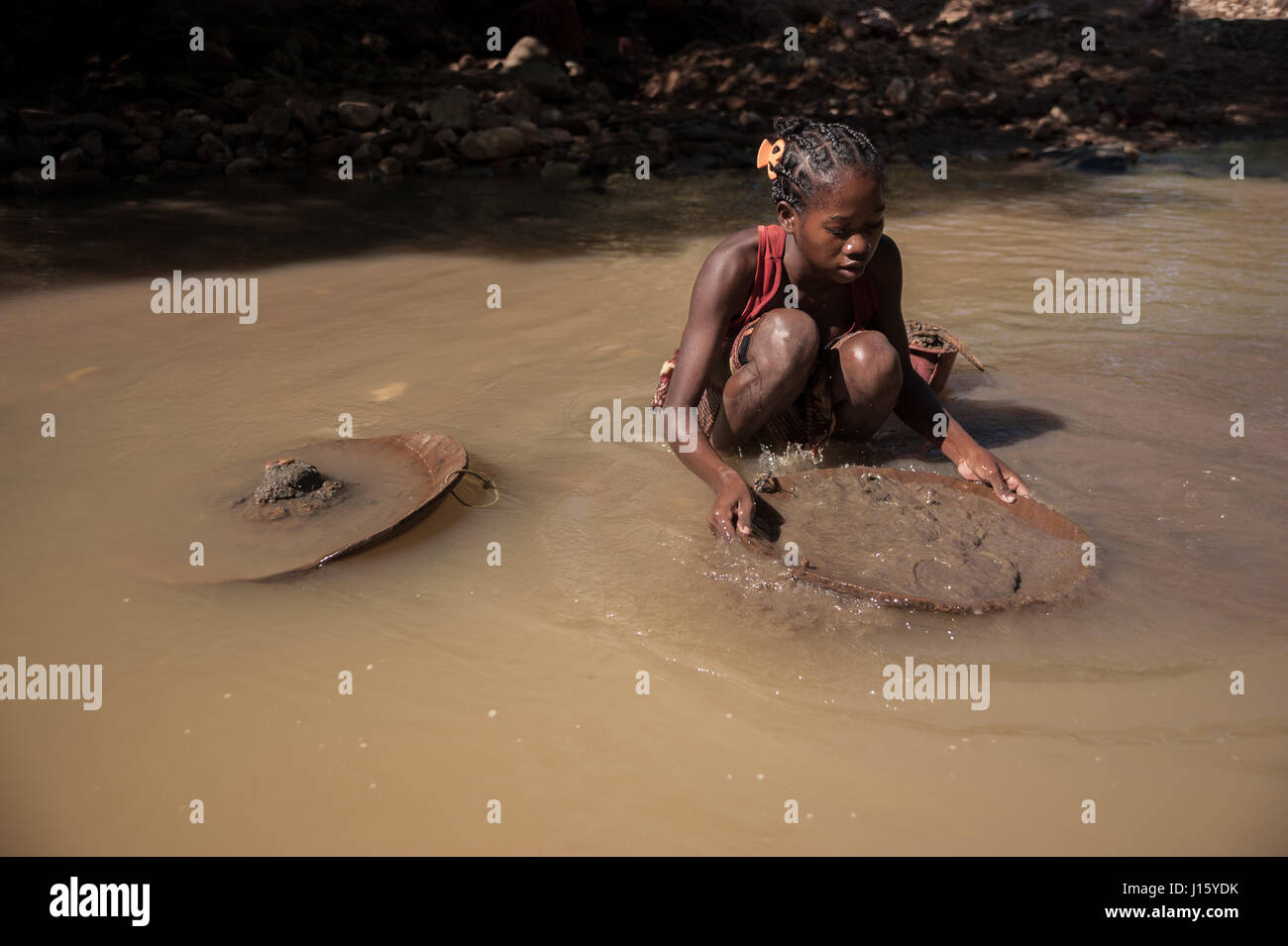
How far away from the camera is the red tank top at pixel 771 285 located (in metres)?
2.72

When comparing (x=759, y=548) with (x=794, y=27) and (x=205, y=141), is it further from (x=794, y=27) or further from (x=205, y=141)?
(x=794, y=27)

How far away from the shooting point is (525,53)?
9078 mm

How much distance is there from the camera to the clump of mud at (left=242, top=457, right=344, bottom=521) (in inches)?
99.2

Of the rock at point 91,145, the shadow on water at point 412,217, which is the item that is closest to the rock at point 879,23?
the shadow on water at point 412,217

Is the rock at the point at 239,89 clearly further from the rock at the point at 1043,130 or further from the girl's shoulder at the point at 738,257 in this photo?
the girl's shoulder at the point at 738,257

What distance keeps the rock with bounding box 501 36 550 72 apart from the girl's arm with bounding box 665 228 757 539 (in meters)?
7.08

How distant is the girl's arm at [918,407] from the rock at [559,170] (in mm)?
4730

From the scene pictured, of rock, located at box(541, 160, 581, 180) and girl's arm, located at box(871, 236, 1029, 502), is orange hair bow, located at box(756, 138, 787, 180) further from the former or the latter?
rock, located at box(541, 160, 581, 180)

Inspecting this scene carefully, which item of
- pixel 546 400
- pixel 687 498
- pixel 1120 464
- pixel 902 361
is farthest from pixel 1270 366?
pixel 546 400

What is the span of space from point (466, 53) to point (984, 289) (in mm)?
6539

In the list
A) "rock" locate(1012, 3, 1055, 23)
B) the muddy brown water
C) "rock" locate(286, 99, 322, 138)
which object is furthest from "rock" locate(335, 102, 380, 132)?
"rock" locate(1012, 3, 1055, 23)

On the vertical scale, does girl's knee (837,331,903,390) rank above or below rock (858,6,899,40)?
below

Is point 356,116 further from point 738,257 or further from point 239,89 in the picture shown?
point 738,257

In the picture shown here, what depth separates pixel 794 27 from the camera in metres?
10.3
